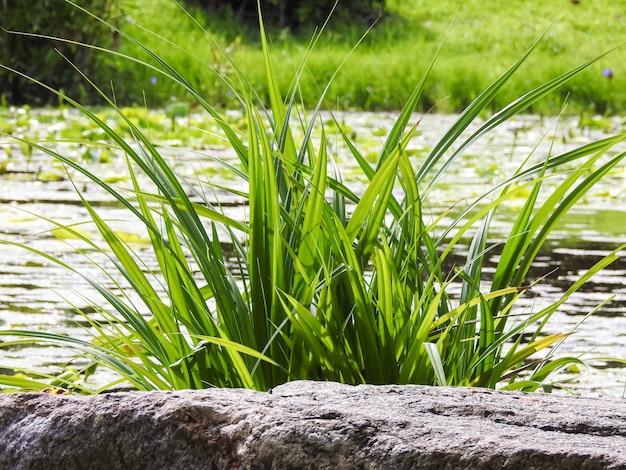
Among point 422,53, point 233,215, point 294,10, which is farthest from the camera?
point 294,10

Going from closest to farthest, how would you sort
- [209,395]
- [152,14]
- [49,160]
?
[209,395] → [49,160] → [152,14]

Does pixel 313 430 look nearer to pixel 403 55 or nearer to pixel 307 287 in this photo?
pixel 307 287

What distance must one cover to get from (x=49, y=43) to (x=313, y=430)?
875 centimetres

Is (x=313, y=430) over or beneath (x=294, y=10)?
beneath

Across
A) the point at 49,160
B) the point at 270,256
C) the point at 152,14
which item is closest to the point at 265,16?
the point at 152,14

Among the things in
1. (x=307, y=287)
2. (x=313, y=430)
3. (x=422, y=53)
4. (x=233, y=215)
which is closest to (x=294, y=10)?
(x=422, y=53)

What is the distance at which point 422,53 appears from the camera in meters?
11.8

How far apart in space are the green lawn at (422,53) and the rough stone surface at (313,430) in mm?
6914

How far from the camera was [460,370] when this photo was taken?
1785 millimetres

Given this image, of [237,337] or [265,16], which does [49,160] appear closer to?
[237,337]

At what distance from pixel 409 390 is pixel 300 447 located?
245mm

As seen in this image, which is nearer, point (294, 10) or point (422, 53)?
point (422, 53)

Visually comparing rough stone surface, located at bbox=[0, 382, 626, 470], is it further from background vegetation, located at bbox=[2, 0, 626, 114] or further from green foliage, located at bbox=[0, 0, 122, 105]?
green foliage, located at bbox=[0, 0, 122, 105]

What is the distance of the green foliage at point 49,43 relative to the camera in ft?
29.2
